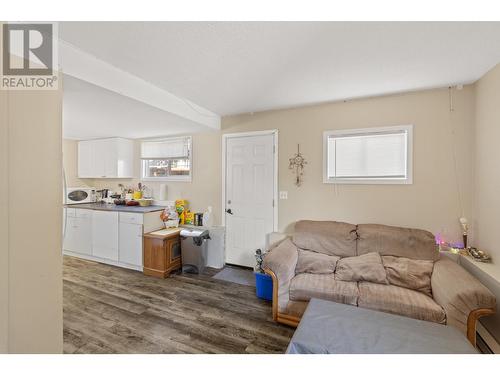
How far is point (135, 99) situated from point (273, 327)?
2.57m

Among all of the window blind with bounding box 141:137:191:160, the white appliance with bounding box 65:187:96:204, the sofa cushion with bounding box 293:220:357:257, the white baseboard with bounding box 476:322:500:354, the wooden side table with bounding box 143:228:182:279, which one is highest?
the window blind with bounding box 141:137:191:160

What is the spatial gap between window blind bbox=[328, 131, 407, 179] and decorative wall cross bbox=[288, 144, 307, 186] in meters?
0.35

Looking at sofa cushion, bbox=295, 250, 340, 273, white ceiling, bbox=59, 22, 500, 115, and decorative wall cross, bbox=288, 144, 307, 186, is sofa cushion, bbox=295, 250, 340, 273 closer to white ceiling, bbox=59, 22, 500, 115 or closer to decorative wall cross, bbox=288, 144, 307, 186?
decorative wall cross, bbox=288, 144, 307, 186

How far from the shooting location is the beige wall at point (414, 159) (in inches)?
93.4

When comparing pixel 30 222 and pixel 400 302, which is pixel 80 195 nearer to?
pixel 30 222

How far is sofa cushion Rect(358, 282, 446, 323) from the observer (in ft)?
5.57

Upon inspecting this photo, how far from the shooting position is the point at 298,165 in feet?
10.1

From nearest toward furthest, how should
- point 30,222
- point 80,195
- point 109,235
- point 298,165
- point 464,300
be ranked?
point 30,222, point 464,300, point 298,165, point 109,235, point 80,195

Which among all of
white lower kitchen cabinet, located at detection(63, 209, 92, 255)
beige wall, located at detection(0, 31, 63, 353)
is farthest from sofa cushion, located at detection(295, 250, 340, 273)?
white lower kitchen cabinet, located at detection(63, 209, 92, 255)

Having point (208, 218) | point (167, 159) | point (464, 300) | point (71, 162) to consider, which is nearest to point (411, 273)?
point (464, 300)

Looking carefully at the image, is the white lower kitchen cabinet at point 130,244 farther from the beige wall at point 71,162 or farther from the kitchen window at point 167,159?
the beige wall at point 71,162

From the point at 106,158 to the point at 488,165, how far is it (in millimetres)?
5485
